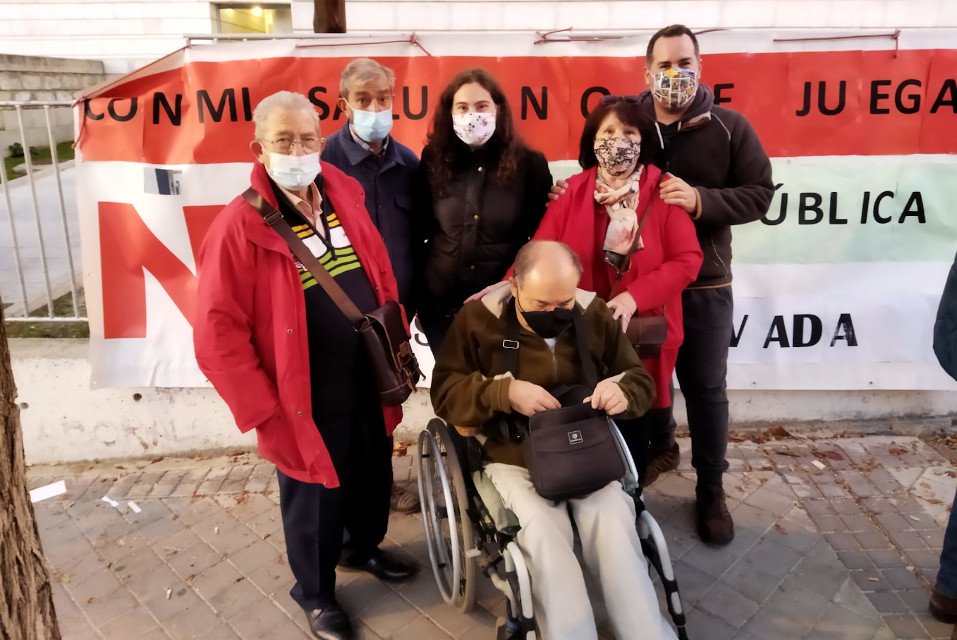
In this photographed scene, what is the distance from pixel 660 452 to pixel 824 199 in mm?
1749

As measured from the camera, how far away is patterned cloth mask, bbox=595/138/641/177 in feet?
9.18

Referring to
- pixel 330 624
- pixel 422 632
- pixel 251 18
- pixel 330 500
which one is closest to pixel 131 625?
pixel 330 624

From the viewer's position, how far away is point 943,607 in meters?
2.89

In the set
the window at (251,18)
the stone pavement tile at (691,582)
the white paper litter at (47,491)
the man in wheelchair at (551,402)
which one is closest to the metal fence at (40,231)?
the white paper litter at (47,491)

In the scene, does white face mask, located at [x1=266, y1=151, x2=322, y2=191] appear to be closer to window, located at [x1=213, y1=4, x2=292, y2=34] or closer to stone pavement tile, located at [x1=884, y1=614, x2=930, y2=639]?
stone pavement tile, located at [x1=884, y1=614, x2=930, y2=639]

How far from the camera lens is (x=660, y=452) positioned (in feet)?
12.6

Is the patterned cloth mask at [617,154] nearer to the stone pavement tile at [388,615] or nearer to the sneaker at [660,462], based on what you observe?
the sneaker at [660,462]

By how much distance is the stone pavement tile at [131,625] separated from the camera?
296cm

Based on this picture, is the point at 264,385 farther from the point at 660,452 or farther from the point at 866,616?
the point at 866,616

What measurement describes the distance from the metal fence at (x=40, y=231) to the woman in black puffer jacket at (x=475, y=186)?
2426 millimetres

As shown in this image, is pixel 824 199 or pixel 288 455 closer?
pixel 288 455

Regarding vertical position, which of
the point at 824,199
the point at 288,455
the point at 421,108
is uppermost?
the point at 421,108

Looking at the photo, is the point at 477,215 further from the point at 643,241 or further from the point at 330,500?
the point at 330,500

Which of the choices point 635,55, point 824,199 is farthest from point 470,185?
point 824,199
